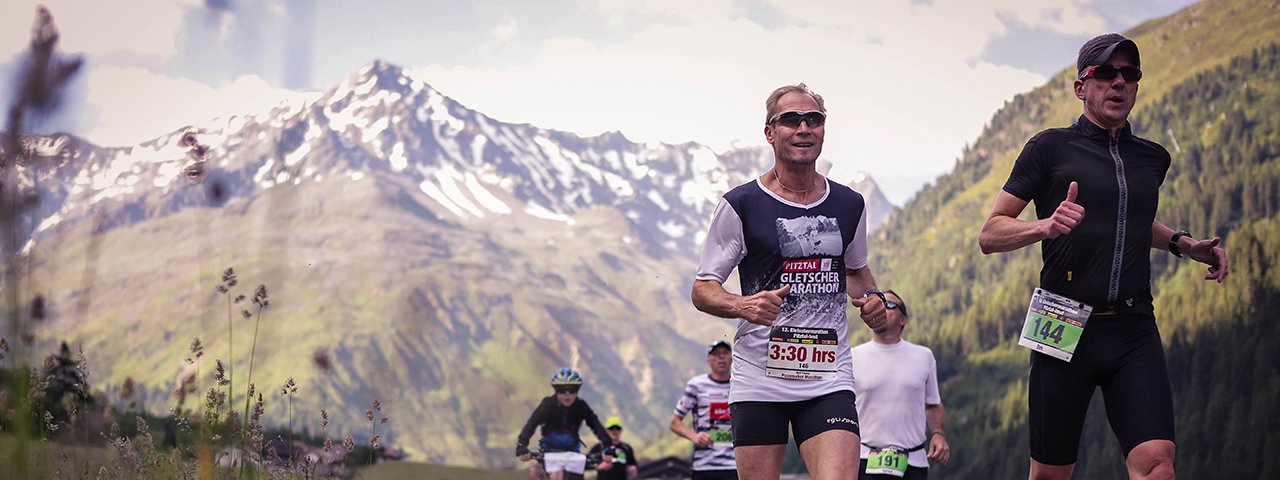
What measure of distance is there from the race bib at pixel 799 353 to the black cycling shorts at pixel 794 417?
122 millimetres

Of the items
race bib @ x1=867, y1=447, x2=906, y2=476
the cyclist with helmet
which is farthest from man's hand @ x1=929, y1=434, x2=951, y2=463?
the cyclist with helmet

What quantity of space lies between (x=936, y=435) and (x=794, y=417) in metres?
4.47

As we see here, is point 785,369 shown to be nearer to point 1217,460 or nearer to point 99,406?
point 99,406

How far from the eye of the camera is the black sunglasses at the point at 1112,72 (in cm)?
626

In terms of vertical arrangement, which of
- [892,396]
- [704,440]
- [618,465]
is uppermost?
[892,396]

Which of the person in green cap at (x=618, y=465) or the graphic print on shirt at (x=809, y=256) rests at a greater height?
the graphic print on shirt at (x=809, y=256)

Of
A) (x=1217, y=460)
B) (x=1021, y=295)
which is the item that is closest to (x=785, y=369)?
(x=1217, y=460)

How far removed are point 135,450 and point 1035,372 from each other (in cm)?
463

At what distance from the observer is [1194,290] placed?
276 ft


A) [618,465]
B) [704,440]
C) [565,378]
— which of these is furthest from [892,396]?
[565,378]

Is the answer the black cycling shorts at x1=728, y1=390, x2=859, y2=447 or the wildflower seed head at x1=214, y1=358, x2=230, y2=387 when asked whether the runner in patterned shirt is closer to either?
the black cycling shorts at x1=728, y1=390, x2=859, y2=447

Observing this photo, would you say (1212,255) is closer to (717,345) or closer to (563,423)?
(717,345)

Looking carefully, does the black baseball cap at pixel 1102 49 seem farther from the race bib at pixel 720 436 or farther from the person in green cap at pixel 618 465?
the person in green cap at pixel 618 465

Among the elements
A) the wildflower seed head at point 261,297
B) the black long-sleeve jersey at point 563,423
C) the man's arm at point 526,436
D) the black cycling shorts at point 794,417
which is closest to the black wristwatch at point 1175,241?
the black cycling shorts at point 794,417
